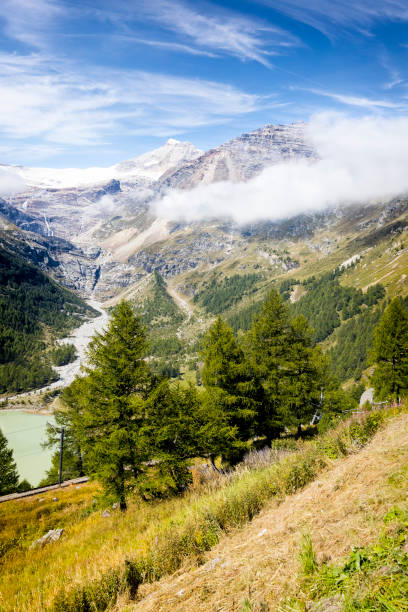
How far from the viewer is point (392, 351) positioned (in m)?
31.9

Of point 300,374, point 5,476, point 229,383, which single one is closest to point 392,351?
point 300,374

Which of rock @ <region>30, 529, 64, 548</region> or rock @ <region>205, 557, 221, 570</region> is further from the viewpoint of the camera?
rock @ <region>30, 529, 64, 548</region>

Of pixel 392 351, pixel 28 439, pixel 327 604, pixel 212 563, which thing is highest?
pixel 327 604

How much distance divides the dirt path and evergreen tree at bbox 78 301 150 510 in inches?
471

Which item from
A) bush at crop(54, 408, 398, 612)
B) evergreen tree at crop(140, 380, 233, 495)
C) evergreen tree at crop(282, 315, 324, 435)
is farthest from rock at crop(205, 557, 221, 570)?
evergreen tree at crop(282, 315, 324, 435)

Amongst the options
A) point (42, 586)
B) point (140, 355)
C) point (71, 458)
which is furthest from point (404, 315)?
point (71, 458)

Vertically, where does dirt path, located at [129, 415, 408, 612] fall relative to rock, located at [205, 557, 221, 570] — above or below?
above

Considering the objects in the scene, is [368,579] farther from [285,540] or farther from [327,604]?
[285,540]

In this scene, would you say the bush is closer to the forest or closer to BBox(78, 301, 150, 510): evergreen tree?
the forest

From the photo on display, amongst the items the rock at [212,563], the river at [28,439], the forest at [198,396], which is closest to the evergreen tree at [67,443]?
the river at [28,439]

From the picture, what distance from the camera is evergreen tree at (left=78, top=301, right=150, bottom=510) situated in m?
17.0

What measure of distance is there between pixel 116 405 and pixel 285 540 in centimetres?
1404

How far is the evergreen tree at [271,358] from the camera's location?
2600 cm

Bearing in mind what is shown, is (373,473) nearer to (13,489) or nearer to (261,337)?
(261,337)
